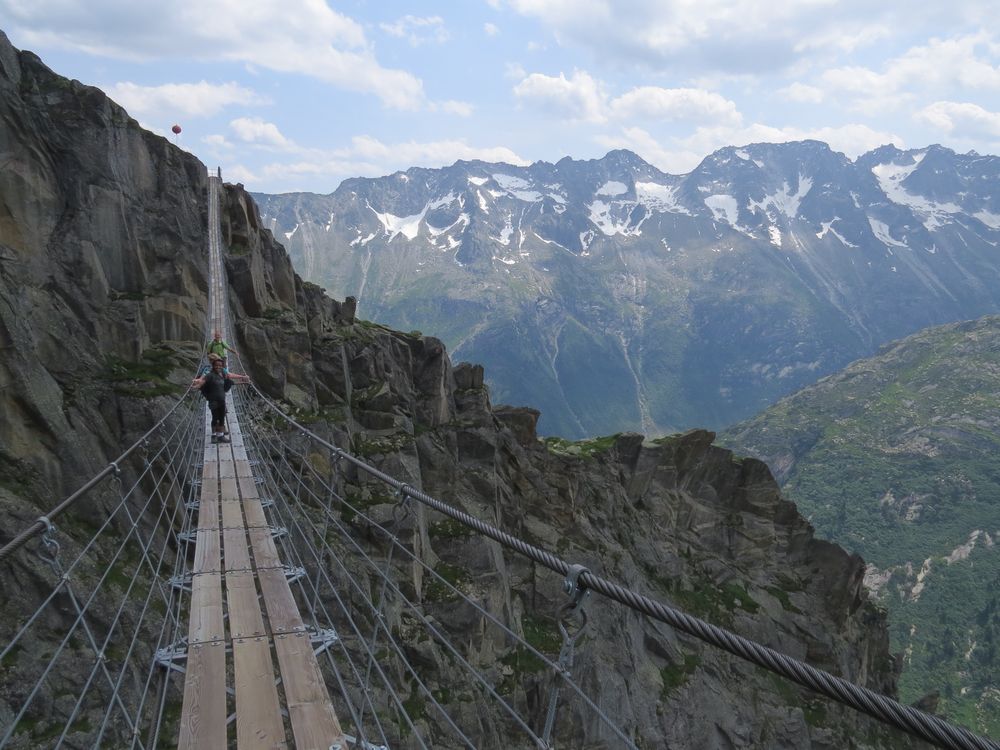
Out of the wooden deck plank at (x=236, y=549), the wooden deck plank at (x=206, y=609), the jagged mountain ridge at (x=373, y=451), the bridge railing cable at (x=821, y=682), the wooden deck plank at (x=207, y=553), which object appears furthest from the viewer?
the jagged mountain ridge at (x=373, y=451)

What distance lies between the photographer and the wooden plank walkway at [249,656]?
269 inches

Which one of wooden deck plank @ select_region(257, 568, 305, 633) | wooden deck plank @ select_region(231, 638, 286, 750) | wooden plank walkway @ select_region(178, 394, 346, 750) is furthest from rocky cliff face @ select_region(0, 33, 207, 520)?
wooden deck plank @ select_region(231, 638, 286, 750)

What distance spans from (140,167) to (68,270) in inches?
289

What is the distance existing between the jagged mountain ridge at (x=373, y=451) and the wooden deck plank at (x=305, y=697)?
6863mm

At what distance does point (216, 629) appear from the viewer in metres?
8.60

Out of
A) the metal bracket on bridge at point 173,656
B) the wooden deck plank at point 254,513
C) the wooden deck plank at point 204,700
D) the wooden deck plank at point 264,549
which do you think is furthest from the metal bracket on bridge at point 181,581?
the wooden deck plank at point 204,700

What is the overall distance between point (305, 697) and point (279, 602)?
2.34 meters

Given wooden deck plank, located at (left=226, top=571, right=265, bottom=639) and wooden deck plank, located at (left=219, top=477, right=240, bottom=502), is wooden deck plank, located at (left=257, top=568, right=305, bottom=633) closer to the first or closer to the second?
wooden deck plank, located at (left=226, top=571, right=265, bottom=639)

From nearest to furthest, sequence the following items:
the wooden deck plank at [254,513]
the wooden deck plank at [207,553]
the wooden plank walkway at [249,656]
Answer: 1. the wooden plank walkway at [249,656]
2. the wooden deck plank at [207,553]
3. the wooden deck plank at [254,513]

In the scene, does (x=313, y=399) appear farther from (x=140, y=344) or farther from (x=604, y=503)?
(x=604, y=503)

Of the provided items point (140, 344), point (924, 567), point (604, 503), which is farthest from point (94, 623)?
point (924, 567)

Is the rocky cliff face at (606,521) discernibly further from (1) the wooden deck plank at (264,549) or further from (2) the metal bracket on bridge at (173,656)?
(2) the metal bracket on bridge at (173,656)

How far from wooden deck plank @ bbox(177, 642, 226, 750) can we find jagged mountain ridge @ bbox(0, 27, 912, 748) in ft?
21.1

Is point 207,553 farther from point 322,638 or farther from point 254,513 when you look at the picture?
point 322,638
